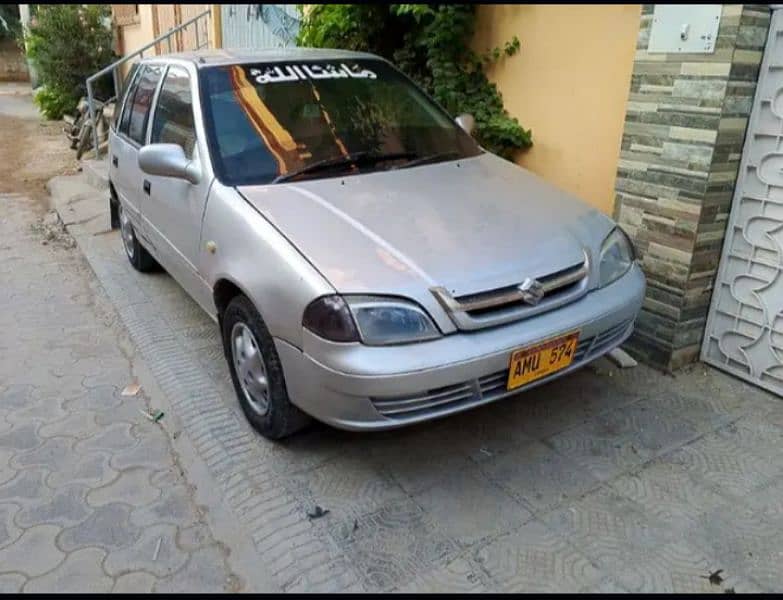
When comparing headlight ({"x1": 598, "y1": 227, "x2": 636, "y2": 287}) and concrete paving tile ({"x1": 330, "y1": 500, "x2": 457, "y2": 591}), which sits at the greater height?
headlight ({"x1": 598, "y1": 227, "x2": 636, "y2": 287})

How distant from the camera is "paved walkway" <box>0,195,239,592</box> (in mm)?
2395

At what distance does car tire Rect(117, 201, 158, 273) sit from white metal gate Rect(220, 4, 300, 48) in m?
2.90

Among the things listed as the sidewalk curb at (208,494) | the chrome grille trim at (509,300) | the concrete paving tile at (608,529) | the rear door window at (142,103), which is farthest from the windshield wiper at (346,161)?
the concrete paving tile at (608,529)

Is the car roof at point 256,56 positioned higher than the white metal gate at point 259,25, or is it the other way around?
the white metal gate at point 259,25

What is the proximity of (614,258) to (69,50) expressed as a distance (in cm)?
1319

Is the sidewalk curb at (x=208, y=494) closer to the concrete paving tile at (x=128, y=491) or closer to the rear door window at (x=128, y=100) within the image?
the concrete paving tile at (x=128, y=491)

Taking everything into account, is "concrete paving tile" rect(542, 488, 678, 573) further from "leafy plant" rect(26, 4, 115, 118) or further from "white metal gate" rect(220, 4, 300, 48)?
"leafy plant" rect(26, 4, 115, 118)

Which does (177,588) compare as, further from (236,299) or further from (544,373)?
(544,373)

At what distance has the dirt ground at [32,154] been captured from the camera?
28.5 feet

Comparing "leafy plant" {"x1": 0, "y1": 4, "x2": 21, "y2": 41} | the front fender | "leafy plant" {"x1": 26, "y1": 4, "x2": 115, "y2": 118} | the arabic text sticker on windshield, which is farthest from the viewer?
"leafy plant" {"x1": 0, "y1": 4, "x2": 21, "y2": 41}

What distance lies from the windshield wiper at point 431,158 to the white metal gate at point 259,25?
414 cm

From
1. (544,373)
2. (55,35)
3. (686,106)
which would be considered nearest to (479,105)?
(686,106)

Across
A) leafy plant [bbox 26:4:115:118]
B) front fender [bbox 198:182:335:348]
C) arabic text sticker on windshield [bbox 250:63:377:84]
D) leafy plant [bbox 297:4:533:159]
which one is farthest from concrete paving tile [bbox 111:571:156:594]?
leafy plant [bbox 26:4:115:118]

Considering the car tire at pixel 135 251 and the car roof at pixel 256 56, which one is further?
the car tire at pixel 135 251
